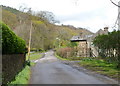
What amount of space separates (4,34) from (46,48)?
66.1 m

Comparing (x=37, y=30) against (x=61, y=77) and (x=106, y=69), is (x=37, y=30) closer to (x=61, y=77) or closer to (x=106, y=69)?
(x=106, y=69)

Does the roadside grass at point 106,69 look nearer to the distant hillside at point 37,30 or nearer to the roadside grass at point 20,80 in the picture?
the roadside grass at point 20,80

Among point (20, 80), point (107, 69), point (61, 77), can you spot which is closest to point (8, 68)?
point (20, 80)

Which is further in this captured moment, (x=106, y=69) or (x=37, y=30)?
(x=37, y=30)

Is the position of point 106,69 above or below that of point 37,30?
below

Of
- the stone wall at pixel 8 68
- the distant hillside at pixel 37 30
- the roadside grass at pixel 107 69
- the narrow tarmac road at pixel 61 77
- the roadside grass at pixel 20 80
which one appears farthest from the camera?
the distant hillside at pixel 37 30

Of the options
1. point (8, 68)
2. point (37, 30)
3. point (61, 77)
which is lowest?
point (61, 77)

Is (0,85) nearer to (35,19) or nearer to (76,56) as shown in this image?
(76,56)

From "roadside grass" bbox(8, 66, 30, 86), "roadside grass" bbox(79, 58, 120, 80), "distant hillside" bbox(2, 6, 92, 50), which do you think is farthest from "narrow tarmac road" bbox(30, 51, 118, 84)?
"distant hillside" bbox(2, 6, 92, 50)

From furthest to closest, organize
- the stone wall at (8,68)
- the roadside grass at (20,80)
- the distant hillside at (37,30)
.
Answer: the distant hillside at (37,30) < the roadside grass at (20,80) < the stone wall at (8,68)

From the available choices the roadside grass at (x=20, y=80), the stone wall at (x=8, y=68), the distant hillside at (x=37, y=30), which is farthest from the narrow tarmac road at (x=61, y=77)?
the distant hillside at (x=37, y=30)

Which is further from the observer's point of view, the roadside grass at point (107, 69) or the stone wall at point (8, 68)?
the roadside grass at point (107, 69)

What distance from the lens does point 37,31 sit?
5972cm

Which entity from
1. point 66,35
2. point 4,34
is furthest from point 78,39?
point 4,34
